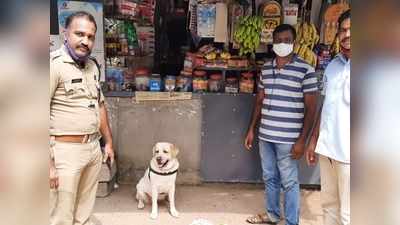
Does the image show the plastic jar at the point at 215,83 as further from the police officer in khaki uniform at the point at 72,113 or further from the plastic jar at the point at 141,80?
the police officer in khaki uniform at the point at 72,113

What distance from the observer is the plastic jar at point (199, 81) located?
16.4 ft

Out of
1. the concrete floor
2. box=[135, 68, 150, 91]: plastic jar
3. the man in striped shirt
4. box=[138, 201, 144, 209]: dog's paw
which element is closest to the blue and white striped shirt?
the man in striped shirt

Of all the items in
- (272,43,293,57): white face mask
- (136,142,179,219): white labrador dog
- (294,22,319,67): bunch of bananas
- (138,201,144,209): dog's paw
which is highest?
(294,22,319,67): bunch of bananas

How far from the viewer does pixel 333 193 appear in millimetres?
3156

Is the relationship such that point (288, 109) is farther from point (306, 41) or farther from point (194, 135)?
point (194, 135)

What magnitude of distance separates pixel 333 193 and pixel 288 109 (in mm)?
873

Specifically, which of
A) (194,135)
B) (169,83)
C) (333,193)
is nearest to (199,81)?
(169,83)

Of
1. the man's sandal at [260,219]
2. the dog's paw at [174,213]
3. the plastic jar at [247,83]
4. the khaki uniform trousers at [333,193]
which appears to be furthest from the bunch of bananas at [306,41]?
the dog's paw at [174,213]

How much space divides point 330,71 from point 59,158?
5.90ft

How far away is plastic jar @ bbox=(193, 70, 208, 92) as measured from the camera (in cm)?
→ 500

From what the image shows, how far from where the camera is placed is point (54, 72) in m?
2.76

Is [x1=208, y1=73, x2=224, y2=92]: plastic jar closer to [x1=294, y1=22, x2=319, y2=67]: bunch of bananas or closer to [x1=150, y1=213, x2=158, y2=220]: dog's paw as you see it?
[x1=294, y1=22, x2=319, y2=67]: bunch of bananas

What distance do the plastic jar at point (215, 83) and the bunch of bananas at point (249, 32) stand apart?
17.6 inches

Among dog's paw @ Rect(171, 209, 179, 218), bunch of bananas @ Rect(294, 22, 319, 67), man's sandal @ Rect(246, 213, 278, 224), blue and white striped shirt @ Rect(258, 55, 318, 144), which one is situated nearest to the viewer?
blue and white striped shirt @ Rect(258, 55, 318, 144)
